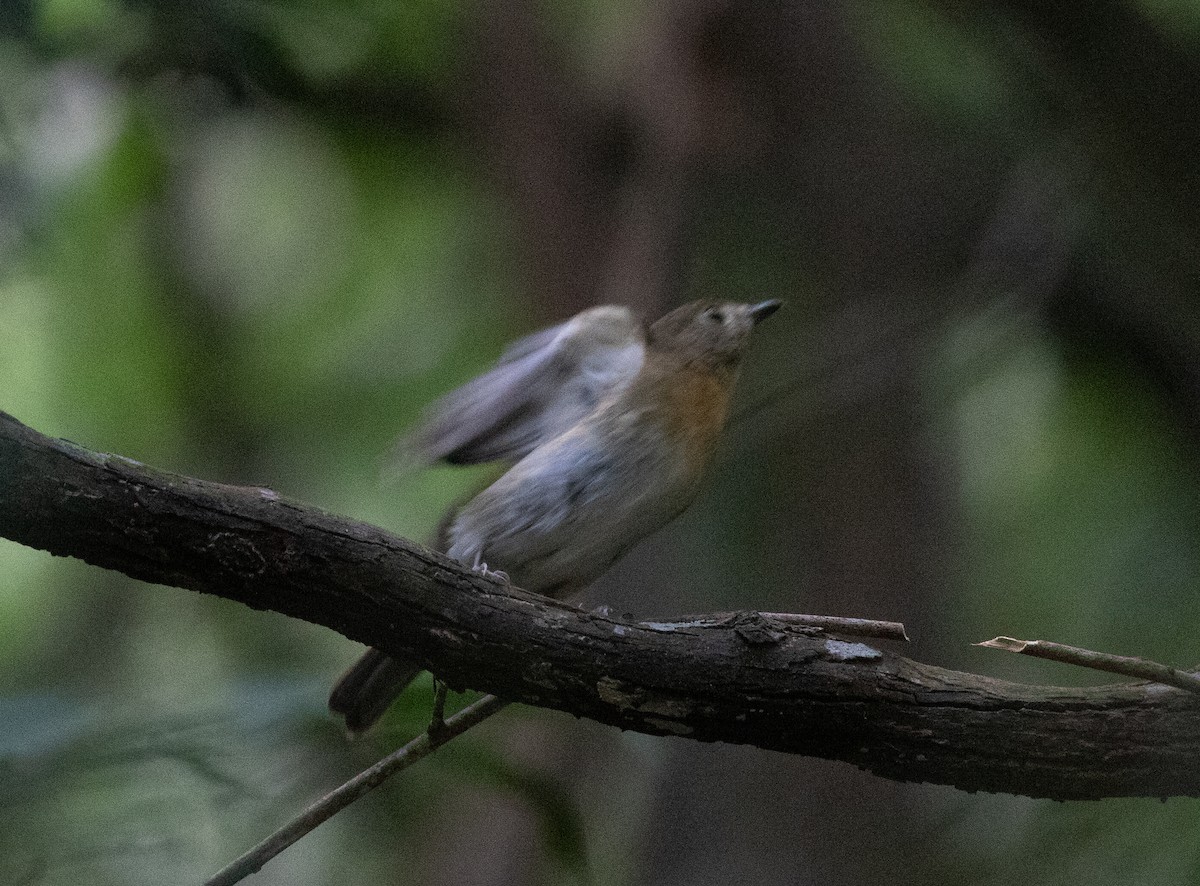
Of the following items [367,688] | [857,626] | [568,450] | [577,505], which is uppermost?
[568,450]

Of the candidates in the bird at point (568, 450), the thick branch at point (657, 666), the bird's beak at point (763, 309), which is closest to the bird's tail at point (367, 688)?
the bird at point (568, 450)

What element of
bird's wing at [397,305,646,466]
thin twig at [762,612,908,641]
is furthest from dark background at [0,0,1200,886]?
thin twig at [762,612,908,641]

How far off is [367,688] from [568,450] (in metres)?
0.88

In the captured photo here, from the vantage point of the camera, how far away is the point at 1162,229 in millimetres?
5082

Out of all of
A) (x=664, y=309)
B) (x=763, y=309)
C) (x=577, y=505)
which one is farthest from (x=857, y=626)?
(x=664, y=309)

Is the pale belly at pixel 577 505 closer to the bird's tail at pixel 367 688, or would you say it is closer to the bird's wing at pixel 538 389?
the bird's wing at pixel 538 389

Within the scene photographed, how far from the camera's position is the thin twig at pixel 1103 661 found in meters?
2.03

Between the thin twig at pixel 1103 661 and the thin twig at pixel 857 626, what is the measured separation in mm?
155

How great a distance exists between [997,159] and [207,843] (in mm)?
4320

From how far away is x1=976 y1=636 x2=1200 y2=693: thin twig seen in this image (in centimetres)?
203

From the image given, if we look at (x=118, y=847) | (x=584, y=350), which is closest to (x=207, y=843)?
(x=118, y=847)

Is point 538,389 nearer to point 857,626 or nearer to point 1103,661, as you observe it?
point 857,626

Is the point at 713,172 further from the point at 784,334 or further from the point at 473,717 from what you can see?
the point at 473,717

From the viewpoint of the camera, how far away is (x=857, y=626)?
229 cm
